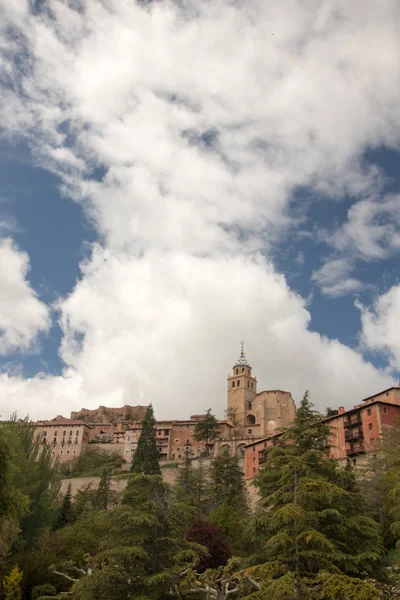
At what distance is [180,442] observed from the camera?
101750 mm

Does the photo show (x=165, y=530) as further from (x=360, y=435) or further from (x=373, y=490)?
(x=360, y=435)

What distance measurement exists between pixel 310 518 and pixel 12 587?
16221 millimetres

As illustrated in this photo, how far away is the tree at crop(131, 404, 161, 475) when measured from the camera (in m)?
62.2

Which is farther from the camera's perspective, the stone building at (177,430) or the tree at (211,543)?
the stone building at (177,430)

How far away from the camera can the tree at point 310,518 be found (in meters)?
17.4

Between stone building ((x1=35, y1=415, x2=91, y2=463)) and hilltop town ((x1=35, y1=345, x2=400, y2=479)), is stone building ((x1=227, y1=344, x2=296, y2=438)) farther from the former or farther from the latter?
stone building ((x1=35, y1=415, x2=91, y2=463))

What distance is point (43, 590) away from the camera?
28.4 meters

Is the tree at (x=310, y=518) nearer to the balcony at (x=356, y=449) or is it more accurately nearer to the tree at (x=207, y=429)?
the balcony at (x=356, y=449)

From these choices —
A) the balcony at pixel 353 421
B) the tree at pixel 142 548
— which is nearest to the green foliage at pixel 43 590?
the tree at pixel 142 548

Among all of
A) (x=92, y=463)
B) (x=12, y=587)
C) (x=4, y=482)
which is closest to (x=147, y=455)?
(x=92, y=463)

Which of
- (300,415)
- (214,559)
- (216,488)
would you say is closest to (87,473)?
(216,488)

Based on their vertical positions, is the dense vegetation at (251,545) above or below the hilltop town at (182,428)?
below

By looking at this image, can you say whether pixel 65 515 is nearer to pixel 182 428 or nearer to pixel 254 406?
pixel 182 428

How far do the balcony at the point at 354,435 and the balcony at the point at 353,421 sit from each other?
634mm
